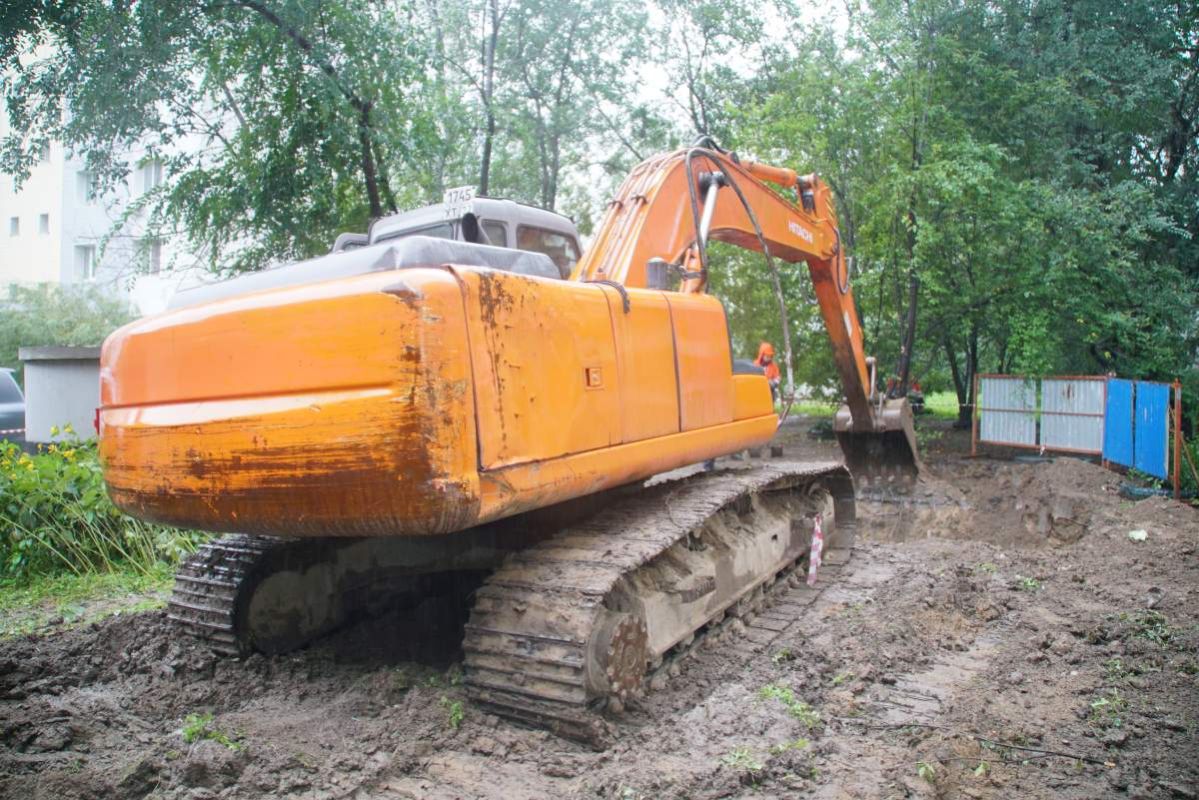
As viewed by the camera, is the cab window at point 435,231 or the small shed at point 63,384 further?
the small shed at point 63,384

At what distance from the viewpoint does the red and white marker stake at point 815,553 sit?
6.11 m

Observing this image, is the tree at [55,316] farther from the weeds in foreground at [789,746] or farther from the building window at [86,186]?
the weeds in foreground at [789,746]

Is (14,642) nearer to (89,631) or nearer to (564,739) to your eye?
(89,631)

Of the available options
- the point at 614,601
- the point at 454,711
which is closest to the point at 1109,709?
the point at 614,601

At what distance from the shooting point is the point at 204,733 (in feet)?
10.3

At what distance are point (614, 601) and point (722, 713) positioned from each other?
2.04 feet

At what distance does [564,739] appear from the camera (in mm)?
3268

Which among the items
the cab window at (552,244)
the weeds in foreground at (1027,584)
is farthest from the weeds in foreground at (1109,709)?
the cab window at (552,244)

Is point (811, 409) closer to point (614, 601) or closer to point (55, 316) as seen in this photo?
point (55, 316)

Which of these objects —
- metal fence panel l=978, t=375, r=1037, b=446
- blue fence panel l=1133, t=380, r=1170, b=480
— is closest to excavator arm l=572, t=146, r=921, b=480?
blue fence panel l=1133, t=380, r=1170, b=480

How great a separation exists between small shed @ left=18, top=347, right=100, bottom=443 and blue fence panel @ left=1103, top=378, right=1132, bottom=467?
10.5m

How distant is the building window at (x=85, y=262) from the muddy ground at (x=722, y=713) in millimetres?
21634

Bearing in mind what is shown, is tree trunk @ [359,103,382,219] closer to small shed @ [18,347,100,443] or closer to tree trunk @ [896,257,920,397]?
small shed @ [18,347,100,443]

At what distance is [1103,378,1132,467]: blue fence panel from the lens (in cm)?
1004
